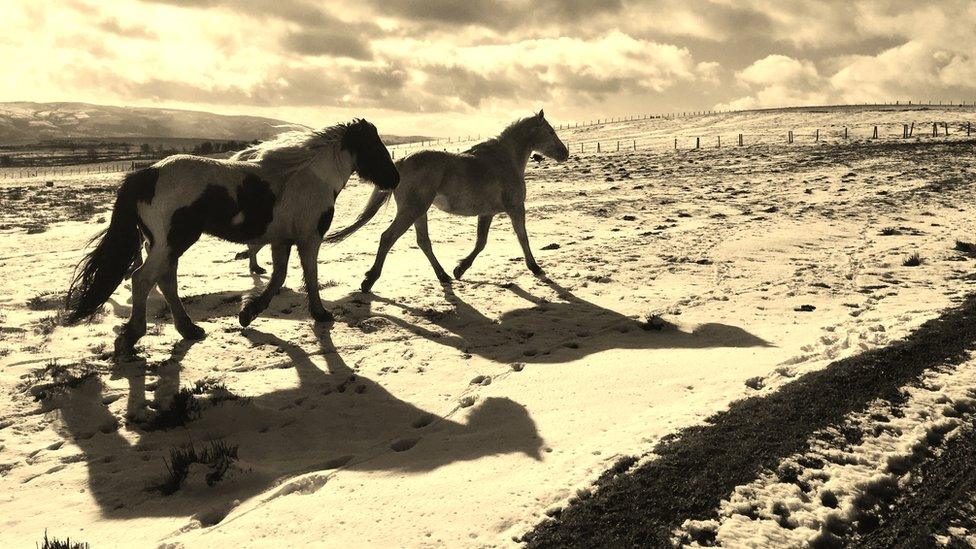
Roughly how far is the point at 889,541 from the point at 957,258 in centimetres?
914

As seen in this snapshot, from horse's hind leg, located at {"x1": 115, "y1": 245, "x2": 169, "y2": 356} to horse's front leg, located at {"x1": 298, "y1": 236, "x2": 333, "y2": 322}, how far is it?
1582 millimetres

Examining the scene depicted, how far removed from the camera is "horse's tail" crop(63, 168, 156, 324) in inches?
251

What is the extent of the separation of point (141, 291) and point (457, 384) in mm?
3324

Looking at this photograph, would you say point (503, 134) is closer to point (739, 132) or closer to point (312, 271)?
point (312, 271)

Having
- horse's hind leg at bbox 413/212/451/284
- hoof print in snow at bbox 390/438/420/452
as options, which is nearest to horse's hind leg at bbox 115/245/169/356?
hoof print in snow at bbox 390/438/420/452

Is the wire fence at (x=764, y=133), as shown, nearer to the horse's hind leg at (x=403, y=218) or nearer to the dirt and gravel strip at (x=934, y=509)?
the horse's hind leg at (x=403, y=218)

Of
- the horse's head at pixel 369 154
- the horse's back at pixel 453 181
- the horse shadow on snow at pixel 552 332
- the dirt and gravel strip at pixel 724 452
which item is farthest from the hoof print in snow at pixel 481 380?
the horse's back at pixel 453 181

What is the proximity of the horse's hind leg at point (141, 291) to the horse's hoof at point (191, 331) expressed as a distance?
49 cm

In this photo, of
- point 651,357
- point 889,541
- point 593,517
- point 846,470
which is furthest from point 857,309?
point 593,517

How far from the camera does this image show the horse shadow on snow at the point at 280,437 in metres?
4.21

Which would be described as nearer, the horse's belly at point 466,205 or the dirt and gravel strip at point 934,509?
the dirt and gravel strip at point 934,509

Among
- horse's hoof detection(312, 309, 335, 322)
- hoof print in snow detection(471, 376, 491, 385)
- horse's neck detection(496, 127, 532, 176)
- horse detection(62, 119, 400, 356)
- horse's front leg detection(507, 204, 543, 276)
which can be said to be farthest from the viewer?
horse's neck detection(496, 127, 532, 176)

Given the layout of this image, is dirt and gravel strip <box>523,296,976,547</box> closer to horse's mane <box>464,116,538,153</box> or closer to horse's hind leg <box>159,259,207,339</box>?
horse's hind leg <box>159,259,207,339</box>

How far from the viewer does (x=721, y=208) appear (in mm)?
16625
